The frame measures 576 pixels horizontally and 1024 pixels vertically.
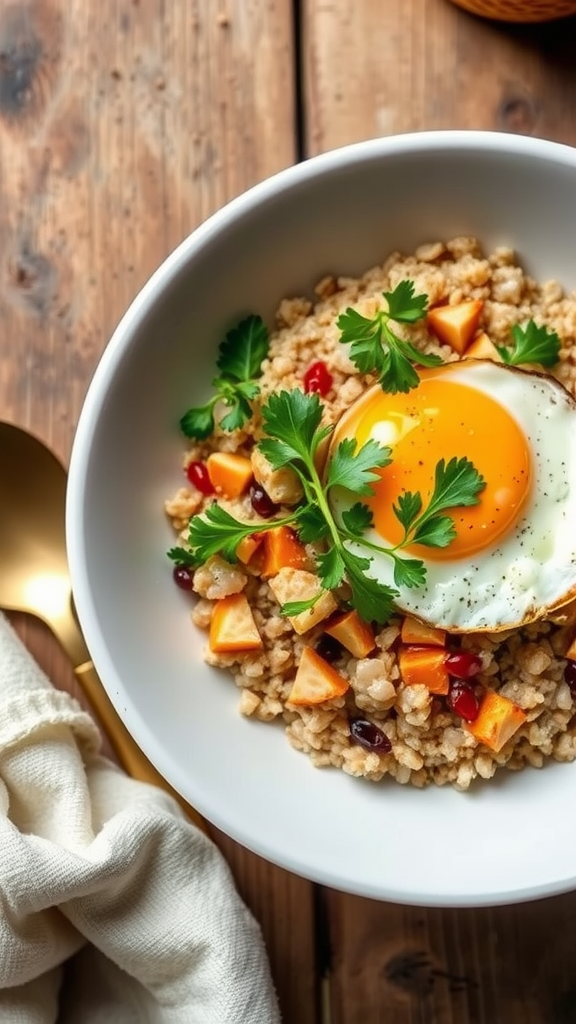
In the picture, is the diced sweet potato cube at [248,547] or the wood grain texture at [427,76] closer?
the diced sweet potato cube at [248,547]

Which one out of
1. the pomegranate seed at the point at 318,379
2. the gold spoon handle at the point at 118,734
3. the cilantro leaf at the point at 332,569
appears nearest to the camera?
the cilantro leaf at the point at 332,569

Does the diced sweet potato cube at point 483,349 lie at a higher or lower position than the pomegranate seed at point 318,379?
higher

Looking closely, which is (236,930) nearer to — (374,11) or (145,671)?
(145,671)

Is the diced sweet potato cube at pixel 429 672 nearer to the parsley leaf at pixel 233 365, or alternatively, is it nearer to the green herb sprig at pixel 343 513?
the green herb sprig at pixel 343 513

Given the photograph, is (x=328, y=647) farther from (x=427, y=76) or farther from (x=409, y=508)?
(x=427, y=76)

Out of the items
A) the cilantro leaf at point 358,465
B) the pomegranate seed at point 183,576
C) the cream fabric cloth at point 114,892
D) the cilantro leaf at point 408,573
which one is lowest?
the cream fabric cloth at point 114,892

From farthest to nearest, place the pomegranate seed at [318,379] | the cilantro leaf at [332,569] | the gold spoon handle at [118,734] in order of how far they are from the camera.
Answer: the gold spoon handle at [118,734]
the pomegranate seed at [318,379]
the cilantro leaf at [332,569]

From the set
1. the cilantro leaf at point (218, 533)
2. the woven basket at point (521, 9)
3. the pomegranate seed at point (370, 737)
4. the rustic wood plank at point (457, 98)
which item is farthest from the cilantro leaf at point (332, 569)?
the woven basket at point (521, 9)
